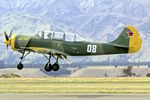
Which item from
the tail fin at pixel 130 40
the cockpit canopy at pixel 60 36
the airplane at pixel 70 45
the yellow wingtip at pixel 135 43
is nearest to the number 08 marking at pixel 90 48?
the airplane at pixel 70 45

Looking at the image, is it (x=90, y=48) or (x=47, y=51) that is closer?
(x=90, y=48)

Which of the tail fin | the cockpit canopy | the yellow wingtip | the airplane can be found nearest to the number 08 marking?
the airplane

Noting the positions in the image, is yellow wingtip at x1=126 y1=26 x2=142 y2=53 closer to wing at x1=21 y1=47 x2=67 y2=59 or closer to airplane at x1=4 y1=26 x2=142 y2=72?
airplane at x1=4 y1=26 x2=142 y2=72

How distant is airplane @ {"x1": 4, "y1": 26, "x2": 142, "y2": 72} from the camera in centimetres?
4706

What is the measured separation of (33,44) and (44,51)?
1437 mm

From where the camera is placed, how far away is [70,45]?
4712cm

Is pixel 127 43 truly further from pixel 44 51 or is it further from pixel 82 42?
pixel 44 51

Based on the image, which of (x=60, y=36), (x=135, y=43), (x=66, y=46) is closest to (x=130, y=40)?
(x=135, y=43)

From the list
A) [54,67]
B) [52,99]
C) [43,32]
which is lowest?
[52,99]

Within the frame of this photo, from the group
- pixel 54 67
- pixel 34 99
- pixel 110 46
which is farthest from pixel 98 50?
pixel 34 99

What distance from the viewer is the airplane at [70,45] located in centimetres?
4706

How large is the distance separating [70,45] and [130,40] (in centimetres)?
595

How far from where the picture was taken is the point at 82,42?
155 ft

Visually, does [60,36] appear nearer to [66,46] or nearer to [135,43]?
[66,46]
